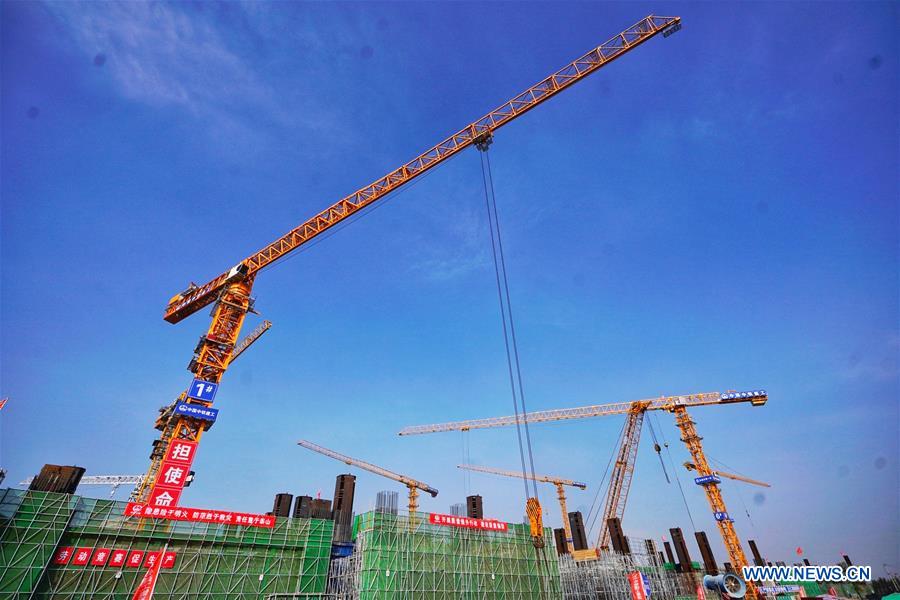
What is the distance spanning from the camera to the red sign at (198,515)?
2963cm

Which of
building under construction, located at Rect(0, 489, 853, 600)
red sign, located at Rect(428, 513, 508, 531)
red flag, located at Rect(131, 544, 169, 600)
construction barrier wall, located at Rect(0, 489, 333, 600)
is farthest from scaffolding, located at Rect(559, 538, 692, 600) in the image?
red flag, located at Rect(131, 544, 169, 600)

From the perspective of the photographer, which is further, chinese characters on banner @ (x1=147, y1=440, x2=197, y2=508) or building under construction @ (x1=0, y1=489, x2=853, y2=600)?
chinese characters on banner @ (x1=147, y1=440, x2=197, y2=508)

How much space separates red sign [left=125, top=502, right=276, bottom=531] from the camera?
97.2ft

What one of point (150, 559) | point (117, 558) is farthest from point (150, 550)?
point (117, 558)

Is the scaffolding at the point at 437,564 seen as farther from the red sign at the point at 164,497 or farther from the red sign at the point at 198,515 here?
the red sign at the point at 164,497

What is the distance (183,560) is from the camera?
98.3 ft

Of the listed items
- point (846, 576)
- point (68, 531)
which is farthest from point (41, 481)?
point (846, 576)

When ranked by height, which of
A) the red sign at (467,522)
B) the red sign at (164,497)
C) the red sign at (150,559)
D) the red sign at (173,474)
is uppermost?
the red sign at (173,474)

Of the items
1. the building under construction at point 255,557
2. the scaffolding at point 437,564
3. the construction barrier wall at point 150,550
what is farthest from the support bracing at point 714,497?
the construction barrier wall at point 150,550

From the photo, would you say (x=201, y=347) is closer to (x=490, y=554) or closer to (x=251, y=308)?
(x=251, y=308)

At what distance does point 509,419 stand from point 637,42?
67420 millimetres

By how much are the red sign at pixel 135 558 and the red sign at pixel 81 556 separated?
2.30 meters

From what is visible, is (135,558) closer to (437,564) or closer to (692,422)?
(437,564)

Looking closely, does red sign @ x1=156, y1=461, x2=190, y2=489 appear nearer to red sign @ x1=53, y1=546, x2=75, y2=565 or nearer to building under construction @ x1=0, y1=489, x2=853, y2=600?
building under construction @ x1=0, y1=489, x2=853, y2=600
